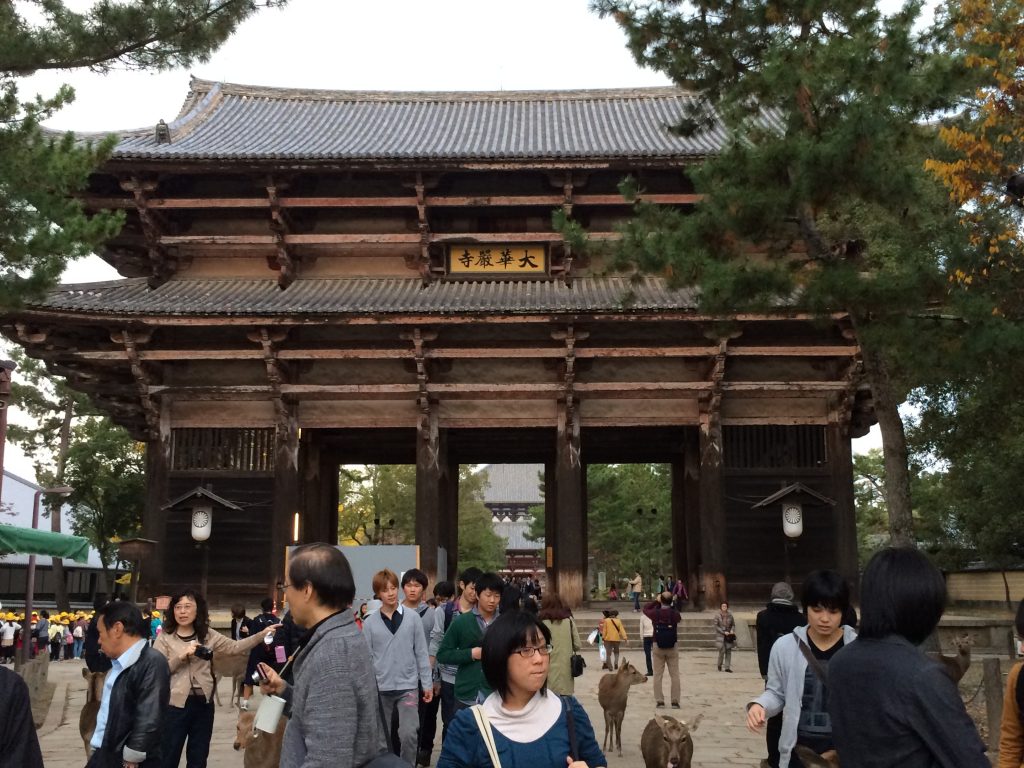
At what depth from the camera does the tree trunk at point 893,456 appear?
918cm

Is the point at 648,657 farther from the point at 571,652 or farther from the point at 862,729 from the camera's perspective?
the point at 862,729

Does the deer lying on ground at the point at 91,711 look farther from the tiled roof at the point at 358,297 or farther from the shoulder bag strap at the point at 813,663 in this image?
the tiled roof at the point at 358,297

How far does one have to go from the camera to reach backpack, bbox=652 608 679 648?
10648 millimetres

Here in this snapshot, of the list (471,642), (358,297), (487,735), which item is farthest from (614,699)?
(358,297)

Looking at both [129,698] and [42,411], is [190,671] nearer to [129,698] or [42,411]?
[129,698]

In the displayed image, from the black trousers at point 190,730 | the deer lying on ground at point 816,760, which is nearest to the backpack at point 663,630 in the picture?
the black trousers at point 190,730

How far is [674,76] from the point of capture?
938 cm

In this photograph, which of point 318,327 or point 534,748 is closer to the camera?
point 534,748

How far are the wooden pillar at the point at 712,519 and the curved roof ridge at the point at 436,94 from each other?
10.8 m

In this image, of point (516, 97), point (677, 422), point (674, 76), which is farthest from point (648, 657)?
point (516, 97)

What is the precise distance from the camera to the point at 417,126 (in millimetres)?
22797

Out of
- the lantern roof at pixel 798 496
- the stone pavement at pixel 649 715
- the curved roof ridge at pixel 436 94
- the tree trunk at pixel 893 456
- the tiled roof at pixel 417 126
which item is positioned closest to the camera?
the stone pavement at pixel 649 715

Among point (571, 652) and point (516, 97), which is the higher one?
point (516, 97)

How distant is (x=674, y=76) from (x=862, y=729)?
26.2 feet
